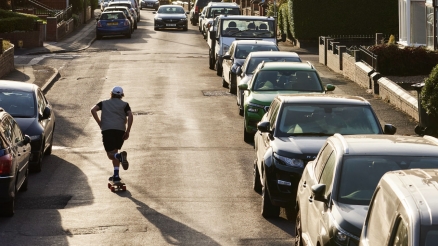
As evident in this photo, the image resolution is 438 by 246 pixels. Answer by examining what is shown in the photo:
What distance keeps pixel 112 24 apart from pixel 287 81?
3293 centimetres

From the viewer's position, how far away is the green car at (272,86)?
20859mm

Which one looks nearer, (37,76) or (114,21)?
(37,76)

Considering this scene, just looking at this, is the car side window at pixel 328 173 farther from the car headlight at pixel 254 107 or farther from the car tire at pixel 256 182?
the car headlight at pixel 254 107

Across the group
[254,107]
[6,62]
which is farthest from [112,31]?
[254,107]

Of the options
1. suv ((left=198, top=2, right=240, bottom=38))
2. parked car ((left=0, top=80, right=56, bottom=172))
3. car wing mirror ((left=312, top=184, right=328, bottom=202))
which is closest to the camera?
car wing mirror ((left=312, top=184, right=328, bottom=202))

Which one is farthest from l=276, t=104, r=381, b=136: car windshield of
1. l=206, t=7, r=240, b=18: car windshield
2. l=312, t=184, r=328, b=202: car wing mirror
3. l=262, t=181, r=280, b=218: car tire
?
l=206, t=7, r=240, b=18: car windshield

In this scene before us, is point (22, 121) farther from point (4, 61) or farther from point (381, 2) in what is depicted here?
point (381, 2)

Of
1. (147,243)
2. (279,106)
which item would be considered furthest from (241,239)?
(279,106)

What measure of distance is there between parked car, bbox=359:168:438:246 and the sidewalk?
81.4 ft

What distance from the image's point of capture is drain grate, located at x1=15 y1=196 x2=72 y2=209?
15039 millimetres

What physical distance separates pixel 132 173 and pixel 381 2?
32056 mm

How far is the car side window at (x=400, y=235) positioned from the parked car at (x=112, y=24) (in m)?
47.5

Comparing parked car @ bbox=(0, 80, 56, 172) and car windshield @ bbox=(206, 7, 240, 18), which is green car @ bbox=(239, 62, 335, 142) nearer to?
parked car @ bbox=(0, 80, 56, 172)

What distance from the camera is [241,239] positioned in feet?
41.6
